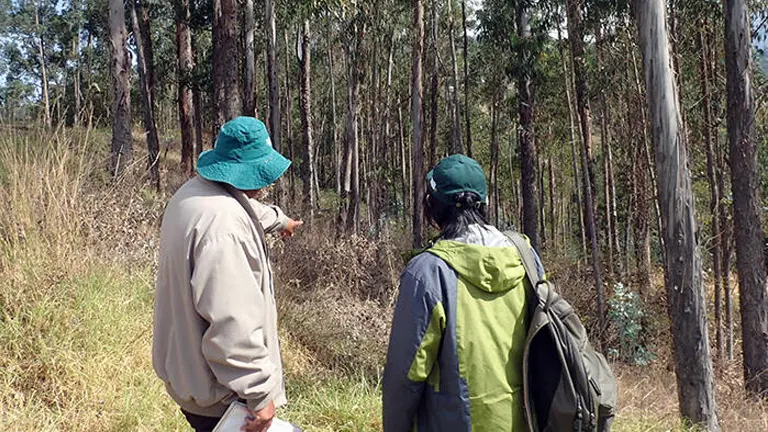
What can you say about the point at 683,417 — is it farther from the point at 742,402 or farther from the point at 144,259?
the point at 144,259

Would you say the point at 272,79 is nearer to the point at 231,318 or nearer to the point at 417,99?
the point at 417,99

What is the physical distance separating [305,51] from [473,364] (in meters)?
16.9

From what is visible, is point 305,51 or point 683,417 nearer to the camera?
point 683,417

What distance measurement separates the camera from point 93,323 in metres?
3.77

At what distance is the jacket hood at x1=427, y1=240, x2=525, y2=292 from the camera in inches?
77.4

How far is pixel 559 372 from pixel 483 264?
0.43m

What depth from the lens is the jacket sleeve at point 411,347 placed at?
1932 millimetres

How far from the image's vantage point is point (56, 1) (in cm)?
3744

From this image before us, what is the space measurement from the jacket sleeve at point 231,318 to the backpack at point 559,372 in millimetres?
856

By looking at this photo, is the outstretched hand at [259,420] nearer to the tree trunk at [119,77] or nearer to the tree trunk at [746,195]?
the tree trunk at [119,77]

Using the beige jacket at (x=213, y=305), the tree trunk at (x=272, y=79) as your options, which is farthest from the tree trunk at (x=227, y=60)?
the beige jacket at (x=213, y=305)

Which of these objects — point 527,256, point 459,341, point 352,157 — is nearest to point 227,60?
point 527,256

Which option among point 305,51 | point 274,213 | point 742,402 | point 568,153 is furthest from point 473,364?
point 568,153

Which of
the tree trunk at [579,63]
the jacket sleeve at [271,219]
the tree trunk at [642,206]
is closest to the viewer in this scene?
the jacket sleeve at [271,219]
